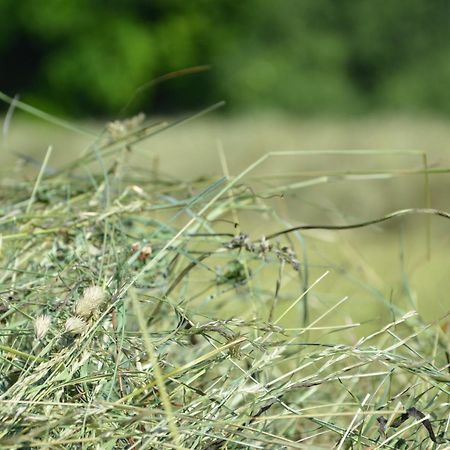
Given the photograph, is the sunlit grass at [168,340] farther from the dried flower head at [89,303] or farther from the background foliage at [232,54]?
the background foliage at [232,54]

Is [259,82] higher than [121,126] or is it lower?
lower

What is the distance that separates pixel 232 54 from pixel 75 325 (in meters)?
16.8

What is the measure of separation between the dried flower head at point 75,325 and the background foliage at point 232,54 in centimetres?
1313

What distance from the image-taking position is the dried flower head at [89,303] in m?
0.95

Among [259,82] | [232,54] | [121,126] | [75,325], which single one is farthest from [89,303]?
[259,82]

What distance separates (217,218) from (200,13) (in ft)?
49.8

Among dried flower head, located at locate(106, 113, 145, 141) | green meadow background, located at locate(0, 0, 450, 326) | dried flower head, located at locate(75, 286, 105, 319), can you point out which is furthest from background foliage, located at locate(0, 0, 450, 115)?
dried flower head, located at locate(75, 286, 105, 319)

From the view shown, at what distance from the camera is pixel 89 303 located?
95 cm

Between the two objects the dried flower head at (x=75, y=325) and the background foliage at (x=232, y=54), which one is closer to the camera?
the dried flower head at (x=75, y=325)

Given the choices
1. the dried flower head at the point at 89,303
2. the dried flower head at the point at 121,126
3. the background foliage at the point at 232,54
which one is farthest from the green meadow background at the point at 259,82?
the dried flower head at the point at 89,303

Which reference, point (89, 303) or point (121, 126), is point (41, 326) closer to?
point (89, 303)

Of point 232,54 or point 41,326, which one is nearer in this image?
point 41,326

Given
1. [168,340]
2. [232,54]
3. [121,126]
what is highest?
[121,126]

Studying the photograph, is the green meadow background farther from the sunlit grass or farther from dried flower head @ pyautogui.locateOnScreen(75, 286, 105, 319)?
dried flower head @ pyautogui.locateOnScreen(75, 286, 105, 319)
